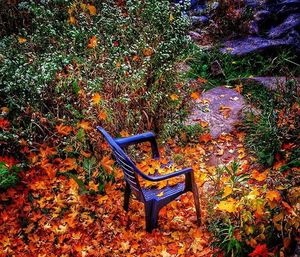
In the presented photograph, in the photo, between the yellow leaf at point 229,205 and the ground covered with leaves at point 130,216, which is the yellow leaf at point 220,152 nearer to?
the ground covered with leaves at point 130,216

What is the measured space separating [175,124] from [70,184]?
77.9 inches

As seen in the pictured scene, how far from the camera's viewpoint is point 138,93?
4.73m

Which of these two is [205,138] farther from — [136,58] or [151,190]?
[151,190]

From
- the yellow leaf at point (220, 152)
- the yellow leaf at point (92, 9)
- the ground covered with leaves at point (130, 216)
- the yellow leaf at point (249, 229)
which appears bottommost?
the yellow leaf at point (220, 152)

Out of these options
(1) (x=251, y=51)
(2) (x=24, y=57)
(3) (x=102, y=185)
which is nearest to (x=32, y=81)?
(2) (x=24, y=57)

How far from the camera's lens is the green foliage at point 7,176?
13.0 feet

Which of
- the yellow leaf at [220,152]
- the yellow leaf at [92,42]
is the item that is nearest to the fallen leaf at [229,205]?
the yellow leaf at [220,152]

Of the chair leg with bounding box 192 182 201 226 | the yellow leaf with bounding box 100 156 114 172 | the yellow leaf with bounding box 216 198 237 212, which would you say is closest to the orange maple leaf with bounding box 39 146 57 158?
the yellow leaf with bounding box 100 156 114 172

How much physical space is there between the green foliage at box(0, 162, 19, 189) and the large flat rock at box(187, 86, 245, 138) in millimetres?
2945

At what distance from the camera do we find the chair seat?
3361 mm

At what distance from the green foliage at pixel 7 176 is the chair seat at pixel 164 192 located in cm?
180

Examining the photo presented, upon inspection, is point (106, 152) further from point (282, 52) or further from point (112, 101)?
point (282, 52)

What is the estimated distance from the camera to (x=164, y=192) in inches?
136

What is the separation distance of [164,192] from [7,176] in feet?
6.92
